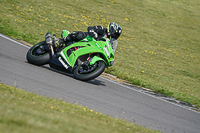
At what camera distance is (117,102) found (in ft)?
22.2

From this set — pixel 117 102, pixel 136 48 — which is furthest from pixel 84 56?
pixel 136 48

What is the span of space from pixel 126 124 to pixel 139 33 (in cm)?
1543

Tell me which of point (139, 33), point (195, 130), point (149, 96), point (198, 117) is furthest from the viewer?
point (139, 33)

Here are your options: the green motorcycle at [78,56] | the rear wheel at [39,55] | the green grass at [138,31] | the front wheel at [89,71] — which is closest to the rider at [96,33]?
the green motorcycle at [78,56]

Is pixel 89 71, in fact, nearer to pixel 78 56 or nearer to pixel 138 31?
pixel 78 56

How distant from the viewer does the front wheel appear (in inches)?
286

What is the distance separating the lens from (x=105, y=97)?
22.6 feet

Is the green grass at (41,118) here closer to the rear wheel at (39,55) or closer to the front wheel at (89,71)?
the front wheel at (89,71)

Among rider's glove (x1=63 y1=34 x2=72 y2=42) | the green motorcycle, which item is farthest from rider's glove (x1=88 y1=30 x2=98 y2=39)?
rider's glove (x1=63 y1=34 x2=72 y2=42)

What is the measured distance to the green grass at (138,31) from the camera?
11531mm

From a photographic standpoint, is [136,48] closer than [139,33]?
Yes

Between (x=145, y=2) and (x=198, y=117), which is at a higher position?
(x=145, y=2)

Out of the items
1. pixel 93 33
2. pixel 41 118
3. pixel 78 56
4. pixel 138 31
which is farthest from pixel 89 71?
pixel 138 31

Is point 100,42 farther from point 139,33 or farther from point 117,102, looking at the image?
point 139,33
